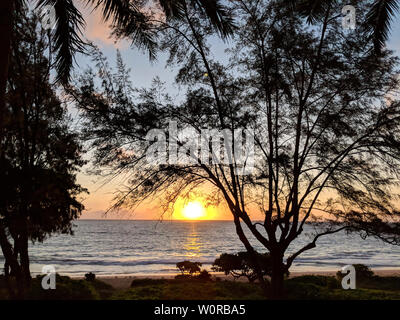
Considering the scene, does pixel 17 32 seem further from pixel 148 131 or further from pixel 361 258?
pixel 361 258

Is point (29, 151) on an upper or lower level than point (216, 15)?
lower

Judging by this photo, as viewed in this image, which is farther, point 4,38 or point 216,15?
point 216,15

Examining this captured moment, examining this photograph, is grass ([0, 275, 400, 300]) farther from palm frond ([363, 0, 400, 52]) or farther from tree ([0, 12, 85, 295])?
palm frond ([363, 0, 400, 52])

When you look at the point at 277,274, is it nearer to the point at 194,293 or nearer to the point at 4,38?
the point at 194,293

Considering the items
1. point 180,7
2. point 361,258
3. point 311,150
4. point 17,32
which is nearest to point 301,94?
point 311,150

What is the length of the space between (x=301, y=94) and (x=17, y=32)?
751cm

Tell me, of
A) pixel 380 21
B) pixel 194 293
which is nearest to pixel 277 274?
pixel 194 293

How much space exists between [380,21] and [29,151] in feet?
32.8

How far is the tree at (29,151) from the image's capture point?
31.1ft

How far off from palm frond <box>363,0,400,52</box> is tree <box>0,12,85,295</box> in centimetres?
765

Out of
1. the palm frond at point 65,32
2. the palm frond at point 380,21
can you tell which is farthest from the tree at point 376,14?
the palm frond at point 65,32

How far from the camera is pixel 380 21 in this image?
8.46m

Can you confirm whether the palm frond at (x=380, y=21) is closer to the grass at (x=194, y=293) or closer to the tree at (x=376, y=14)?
the tree at (x=376, y=14)

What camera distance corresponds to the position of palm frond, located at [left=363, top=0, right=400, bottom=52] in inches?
329
